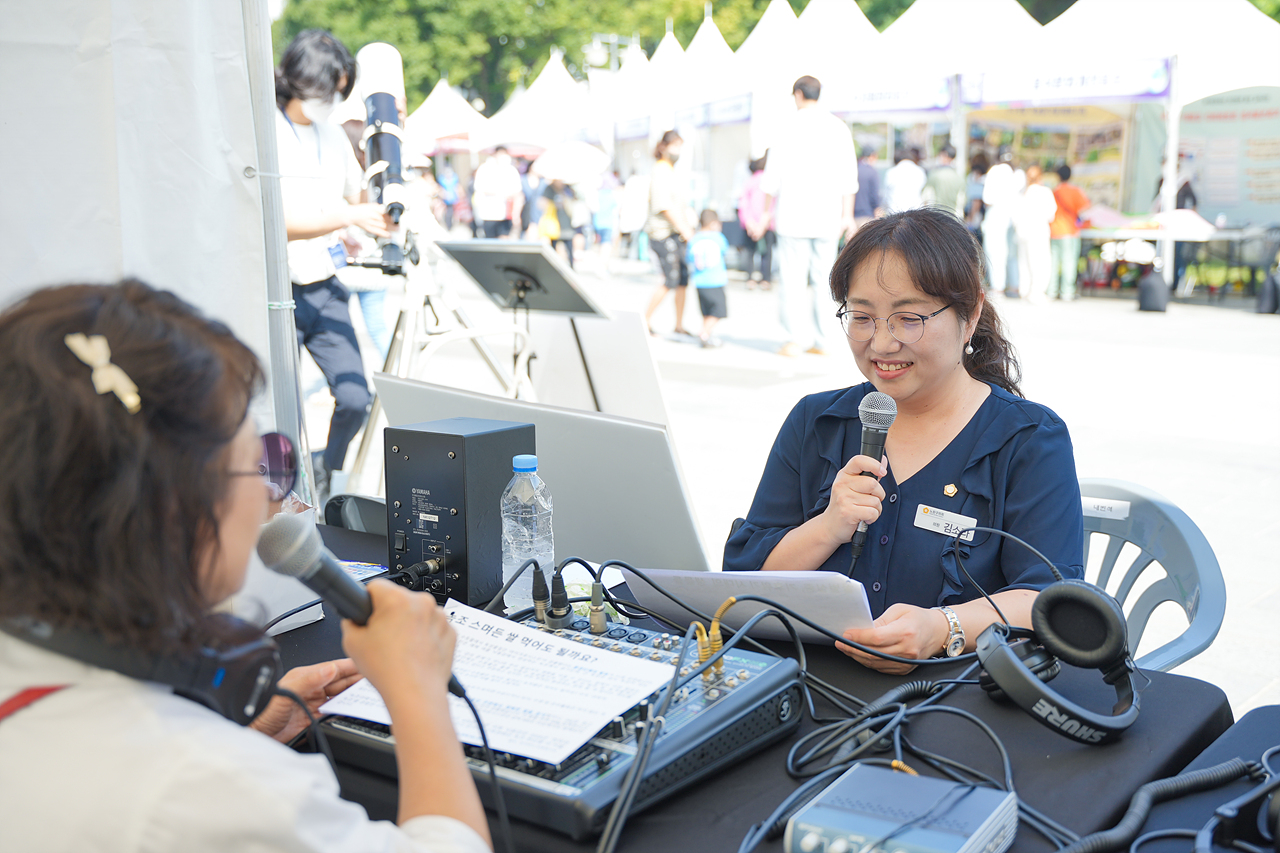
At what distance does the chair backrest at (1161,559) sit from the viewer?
1795mm

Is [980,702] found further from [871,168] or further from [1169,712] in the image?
[871,168]

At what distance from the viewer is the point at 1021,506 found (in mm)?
1719

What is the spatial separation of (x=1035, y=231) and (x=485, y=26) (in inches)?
981

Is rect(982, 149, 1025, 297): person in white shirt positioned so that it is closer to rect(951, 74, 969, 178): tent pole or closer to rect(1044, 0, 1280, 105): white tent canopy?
rect(951, 74, 969, 178): tent pole

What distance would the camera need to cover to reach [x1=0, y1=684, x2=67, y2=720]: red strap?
0.76 m

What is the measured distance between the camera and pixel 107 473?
2.39 ft

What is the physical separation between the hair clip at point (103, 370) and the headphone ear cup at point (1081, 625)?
3.39ft

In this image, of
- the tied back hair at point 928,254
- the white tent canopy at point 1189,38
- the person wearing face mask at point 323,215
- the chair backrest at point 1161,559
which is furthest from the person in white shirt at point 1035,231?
the tied back hair at point 928,254

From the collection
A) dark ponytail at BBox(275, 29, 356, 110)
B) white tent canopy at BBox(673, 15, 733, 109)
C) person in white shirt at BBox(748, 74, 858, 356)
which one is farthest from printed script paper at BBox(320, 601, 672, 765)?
white tent canopy at BBox(673, 15, 733, 109)

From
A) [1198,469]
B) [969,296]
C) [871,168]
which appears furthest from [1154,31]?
[969,296]

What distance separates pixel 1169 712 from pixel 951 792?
1.51 feet

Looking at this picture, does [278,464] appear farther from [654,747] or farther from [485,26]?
[485,26]

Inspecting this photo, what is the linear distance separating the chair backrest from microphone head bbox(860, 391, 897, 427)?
0.54m

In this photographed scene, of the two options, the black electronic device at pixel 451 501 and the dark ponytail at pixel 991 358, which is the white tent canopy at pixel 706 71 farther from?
the black electronic device at pixel 451 501
